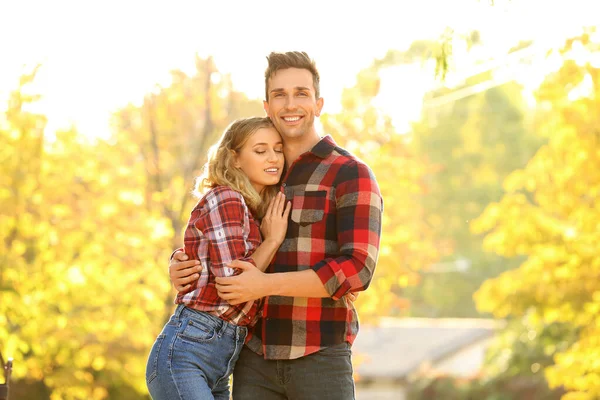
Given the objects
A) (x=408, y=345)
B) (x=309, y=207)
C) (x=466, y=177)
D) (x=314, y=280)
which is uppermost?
(x=466, y=177)

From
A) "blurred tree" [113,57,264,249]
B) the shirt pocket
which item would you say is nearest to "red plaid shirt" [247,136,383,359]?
the shirt pocket

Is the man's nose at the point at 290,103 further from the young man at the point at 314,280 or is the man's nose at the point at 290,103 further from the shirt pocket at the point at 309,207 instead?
the shirt pocket at the point at 309,207

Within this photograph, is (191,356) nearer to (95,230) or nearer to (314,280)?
(314,280)

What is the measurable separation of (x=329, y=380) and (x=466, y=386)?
14697mm

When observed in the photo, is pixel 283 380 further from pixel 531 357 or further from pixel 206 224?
pixel 531 357

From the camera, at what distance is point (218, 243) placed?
3.52 metres

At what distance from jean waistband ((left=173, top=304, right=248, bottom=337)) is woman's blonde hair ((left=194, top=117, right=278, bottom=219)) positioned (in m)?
0.47

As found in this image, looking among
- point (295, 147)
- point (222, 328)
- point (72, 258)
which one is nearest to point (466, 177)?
point (72, 258)

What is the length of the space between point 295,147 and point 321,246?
0.47 metres

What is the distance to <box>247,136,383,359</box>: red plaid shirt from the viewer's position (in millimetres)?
3566

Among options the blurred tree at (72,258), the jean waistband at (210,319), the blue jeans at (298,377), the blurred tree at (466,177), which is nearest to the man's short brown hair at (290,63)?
the jean waistband at (210,319)

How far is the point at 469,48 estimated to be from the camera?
4664 millimetres

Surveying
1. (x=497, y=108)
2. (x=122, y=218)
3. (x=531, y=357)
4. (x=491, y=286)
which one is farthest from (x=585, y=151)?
(x=497, y=108)

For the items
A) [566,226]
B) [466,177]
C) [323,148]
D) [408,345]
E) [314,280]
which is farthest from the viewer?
[466,177]
